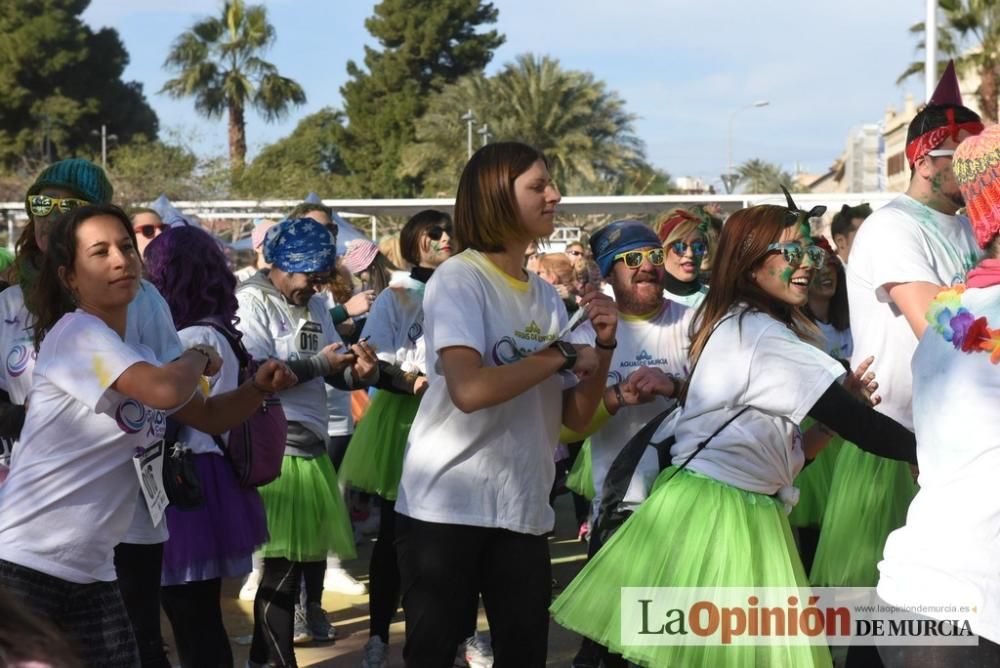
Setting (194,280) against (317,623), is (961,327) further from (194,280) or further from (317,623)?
(317,623)

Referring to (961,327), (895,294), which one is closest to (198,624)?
(895,294)

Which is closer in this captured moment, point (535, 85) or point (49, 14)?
point (535, 85)

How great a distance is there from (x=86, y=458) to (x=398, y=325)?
3.28 m

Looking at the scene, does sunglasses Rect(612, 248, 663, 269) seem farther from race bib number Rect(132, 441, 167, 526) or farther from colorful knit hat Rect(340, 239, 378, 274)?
colorful knit hat Rect(340, 239, 378, 274)

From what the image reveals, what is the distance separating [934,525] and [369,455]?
4120mm

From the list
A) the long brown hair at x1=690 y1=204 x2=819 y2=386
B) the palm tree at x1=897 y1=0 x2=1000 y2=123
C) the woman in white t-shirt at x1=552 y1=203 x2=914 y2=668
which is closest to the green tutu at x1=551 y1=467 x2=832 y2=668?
the woman in white t-shirt at x1=552 y1=203 x2=914 y2=668

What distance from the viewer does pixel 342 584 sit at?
7855 millimetres

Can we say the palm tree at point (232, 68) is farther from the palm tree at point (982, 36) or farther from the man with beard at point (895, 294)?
the man with beard at point (895, 294)

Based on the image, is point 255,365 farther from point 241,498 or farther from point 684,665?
point 684,665

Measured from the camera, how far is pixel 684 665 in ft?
12.9

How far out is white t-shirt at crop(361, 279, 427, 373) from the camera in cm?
674

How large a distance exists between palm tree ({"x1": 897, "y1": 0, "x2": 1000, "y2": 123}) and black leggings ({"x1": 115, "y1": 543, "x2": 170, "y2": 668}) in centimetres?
3301

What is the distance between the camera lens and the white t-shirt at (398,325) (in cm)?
674

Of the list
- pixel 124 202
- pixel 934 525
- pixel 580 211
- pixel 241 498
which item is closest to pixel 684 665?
pixel 934 525
